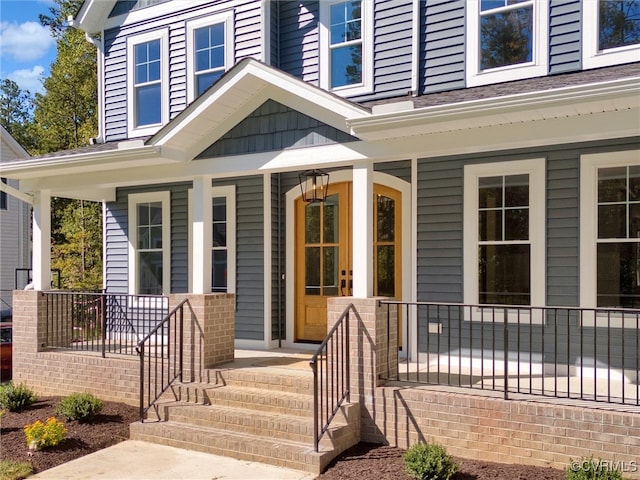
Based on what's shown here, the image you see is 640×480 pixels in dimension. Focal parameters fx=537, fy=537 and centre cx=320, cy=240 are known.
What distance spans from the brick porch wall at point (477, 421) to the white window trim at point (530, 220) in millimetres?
1626

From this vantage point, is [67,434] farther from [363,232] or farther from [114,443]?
[363,232]

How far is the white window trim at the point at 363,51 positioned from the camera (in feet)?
23.7

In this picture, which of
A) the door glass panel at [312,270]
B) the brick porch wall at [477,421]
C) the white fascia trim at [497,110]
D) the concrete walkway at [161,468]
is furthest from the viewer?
the door glass panel at [312,270]

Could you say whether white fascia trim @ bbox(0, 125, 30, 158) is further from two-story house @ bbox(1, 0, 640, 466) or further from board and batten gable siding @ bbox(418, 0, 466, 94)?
board and batten gable siding @ bbox(418, 0, 466, 94)

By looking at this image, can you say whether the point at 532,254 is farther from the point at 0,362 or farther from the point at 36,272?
the point at 0,362

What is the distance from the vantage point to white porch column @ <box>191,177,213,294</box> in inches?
251

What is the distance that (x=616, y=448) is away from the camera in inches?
165

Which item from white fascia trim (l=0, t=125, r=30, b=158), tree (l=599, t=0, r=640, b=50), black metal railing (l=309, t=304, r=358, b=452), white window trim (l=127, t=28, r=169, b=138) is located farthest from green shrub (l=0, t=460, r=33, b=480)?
white fascia trim (l=0, t=125, r=30, b=158)

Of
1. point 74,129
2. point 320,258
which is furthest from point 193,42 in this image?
point 74,129

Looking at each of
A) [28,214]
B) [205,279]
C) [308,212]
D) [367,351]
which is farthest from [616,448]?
[28,214]

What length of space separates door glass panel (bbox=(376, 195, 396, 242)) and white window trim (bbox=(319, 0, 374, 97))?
1499mm

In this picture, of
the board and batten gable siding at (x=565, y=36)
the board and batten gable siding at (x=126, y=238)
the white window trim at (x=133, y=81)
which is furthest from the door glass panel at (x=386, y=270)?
the white window trim at (x=133, y=81)

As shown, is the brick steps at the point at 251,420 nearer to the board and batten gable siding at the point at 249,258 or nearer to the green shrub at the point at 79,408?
the green shrub at the point at 79,408

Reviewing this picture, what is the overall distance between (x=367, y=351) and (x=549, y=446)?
1.75 m
